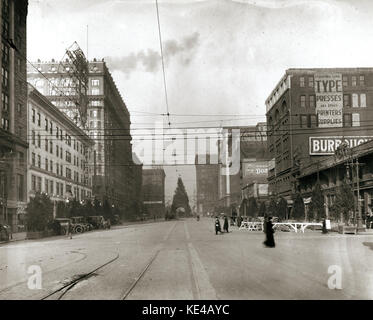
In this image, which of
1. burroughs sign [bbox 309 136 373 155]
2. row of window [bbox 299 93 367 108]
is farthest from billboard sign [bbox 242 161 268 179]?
row of window [bbox 299 93 367 108]

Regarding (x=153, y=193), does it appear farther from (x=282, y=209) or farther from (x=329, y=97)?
(x=329, y=97)

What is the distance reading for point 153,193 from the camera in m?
152

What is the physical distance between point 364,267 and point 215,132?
13114 mm

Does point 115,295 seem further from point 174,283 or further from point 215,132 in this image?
point 215,132

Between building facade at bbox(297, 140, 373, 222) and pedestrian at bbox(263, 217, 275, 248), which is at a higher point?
building facade at bbox(297, 140, 373, 222)

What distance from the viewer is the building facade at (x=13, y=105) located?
12.1 metres

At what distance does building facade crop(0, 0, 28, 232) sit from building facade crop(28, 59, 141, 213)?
148 centimetres

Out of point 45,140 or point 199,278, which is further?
point 45,140

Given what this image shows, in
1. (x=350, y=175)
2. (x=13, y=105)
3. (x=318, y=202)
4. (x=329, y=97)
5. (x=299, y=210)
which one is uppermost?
(x=13, y=105)

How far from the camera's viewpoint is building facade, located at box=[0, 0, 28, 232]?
39.8 feet

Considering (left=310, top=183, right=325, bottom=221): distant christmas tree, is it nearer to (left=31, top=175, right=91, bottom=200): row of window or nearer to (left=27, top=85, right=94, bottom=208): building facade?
(left=27, top=85, right=94, bottom=208): building facade

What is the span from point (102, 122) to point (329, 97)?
55.1 metres

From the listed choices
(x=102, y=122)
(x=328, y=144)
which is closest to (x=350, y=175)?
(x=328, y=144)
